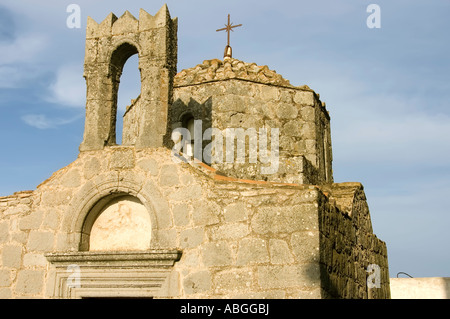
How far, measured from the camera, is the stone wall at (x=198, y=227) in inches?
202

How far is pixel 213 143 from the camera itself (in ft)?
27.2

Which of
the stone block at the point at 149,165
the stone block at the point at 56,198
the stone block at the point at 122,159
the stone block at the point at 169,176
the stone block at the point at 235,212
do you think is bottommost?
the stone block at the point at 235,212

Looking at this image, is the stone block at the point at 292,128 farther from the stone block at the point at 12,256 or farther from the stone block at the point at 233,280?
the stone block at the point at 12,256

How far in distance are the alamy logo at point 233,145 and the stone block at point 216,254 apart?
9.42 ft

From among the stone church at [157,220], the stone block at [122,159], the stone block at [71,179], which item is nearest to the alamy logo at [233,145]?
the stone church at [157,220]

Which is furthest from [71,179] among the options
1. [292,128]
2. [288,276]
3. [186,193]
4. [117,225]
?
[292,128]

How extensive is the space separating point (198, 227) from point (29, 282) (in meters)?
2.00

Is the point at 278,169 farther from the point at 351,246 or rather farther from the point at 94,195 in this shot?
the point at 94,195

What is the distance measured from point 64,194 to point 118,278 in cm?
119

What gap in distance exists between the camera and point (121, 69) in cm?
658

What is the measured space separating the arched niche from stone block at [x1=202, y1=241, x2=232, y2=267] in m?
0.74

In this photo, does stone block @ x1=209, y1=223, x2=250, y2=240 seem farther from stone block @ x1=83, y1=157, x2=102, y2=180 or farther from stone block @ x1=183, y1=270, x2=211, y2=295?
stone block @ x1=83, y1=157, x2=102, y2=180

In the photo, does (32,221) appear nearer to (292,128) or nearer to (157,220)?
(157,220)
